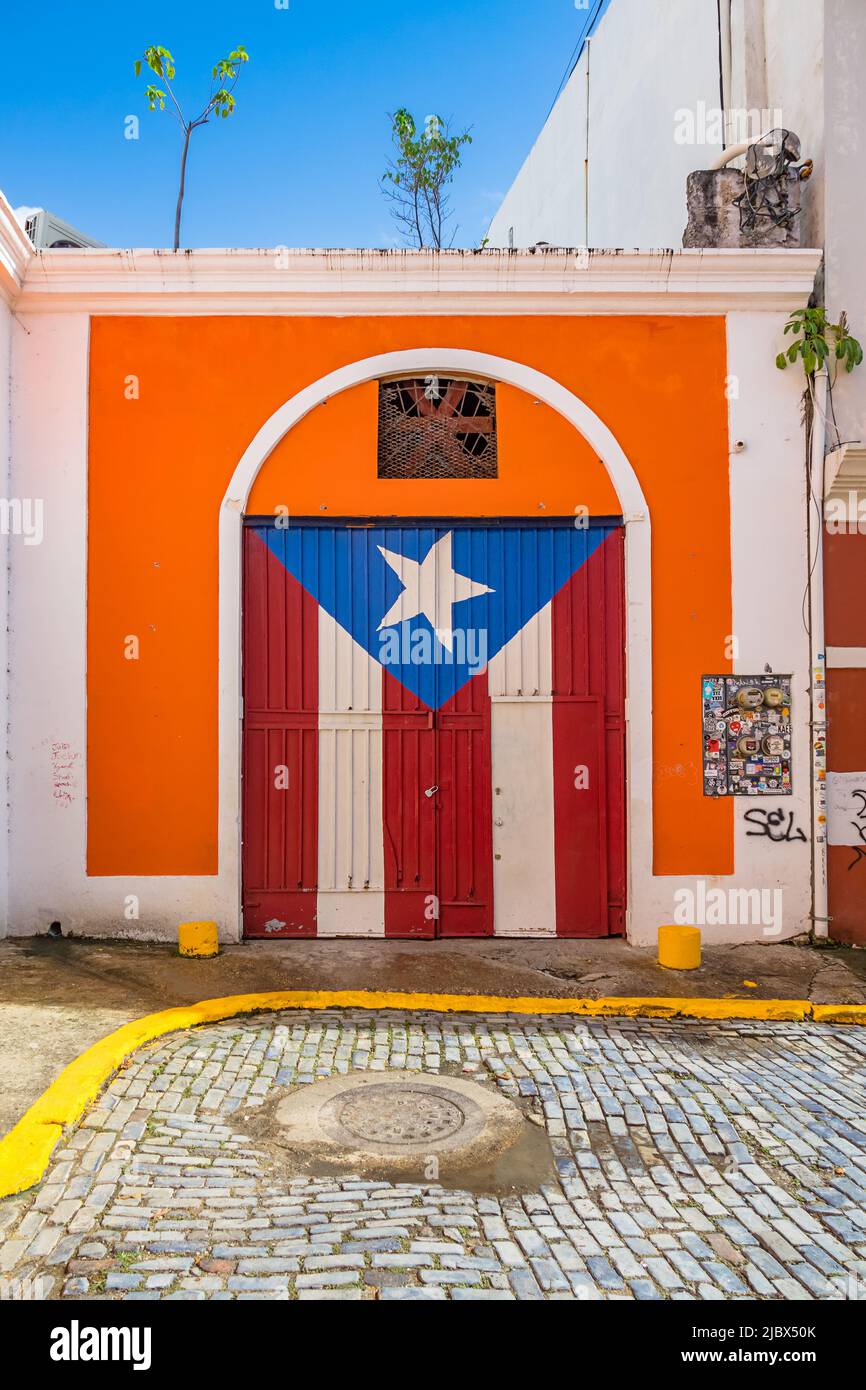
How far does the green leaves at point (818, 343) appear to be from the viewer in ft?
24.3

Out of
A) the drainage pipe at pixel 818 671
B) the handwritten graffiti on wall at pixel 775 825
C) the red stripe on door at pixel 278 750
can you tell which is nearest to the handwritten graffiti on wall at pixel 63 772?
the red stripe on door at pixel 278 750

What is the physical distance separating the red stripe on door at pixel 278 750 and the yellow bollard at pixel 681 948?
8.91 feet

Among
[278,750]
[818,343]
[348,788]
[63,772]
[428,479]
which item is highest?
[818,343]

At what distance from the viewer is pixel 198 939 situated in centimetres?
699

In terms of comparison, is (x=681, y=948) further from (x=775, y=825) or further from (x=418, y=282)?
(x=418, y=282)

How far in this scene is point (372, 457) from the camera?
772 cm

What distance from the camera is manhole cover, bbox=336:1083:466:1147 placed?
14.0ft

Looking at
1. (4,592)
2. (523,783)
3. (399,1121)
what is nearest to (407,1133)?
(399,1121)

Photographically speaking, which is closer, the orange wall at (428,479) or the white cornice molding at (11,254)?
the white cornice molding at (11,254)

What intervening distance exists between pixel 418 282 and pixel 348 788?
13.3ft

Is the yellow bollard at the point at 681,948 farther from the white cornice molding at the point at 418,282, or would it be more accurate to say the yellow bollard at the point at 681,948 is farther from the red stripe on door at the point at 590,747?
the white cornice molding at the point at 418,282

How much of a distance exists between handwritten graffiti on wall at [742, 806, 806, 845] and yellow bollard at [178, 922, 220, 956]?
422cm

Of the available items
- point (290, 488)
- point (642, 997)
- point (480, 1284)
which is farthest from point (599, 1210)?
point (290, 488)

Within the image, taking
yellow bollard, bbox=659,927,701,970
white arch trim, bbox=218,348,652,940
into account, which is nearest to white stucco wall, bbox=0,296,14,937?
white arch trim, bbox=218,348,652,940
